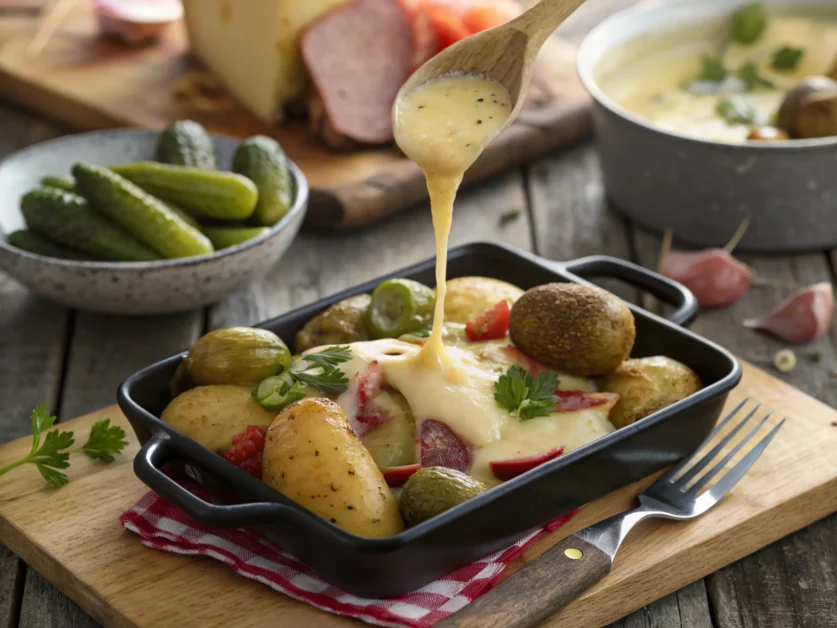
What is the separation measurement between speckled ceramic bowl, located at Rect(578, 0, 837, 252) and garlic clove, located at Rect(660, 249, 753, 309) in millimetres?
180

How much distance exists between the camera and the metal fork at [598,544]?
176cm

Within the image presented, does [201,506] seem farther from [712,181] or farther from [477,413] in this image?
[712,181]

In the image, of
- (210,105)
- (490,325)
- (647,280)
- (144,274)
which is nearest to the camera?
(490,325)

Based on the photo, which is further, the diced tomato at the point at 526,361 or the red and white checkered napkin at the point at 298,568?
the diced tomato at the point at 526,361

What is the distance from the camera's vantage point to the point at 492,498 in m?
1.78

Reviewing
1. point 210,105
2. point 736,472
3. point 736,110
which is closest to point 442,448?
point 736,472

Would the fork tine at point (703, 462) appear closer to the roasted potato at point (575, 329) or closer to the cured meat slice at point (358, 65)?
the roasted potato at point (575, 329)

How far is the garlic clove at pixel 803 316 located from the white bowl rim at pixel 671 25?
0.39 metres

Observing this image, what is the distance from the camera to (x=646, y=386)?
Result: 2127 millimetres

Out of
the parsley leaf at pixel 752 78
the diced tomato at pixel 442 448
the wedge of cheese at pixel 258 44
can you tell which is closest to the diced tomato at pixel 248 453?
the diced tomato at pixel 442 448

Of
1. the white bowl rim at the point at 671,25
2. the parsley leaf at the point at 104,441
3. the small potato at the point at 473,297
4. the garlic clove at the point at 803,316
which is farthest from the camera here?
the white bowl rim at the point at 671,25

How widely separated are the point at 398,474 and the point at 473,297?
1.82 ft

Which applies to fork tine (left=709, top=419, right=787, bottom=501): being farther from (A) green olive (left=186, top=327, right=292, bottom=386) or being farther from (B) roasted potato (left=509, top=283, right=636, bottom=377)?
(A) green olive (left=186, top=327, right=292, bottom=386)

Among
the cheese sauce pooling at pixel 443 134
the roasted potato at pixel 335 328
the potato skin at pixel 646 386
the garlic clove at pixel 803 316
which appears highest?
the cheese sauce pooling at pixel 443 134
